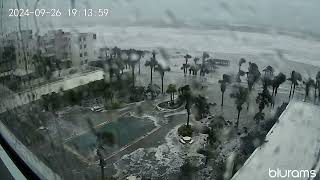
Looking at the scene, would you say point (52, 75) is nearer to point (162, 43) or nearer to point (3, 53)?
point (3, 53)

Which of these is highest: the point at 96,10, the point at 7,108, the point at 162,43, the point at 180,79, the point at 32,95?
the point at 96,10

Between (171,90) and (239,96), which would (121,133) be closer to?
(171,90)

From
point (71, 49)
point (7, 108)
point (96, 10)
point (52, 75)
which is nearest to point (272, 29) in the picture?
point (96, 10)

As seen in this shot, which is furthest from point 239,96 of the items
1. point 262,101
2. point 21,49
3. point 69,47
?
point 21,49

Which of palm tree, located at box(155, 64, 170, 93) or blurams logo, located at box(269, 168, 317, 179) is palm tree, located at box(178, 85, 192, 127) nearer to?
palm tree, located at box(155, 64, 170, 93)

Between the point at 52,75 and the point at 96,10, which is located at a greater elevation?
the point at 96,10
